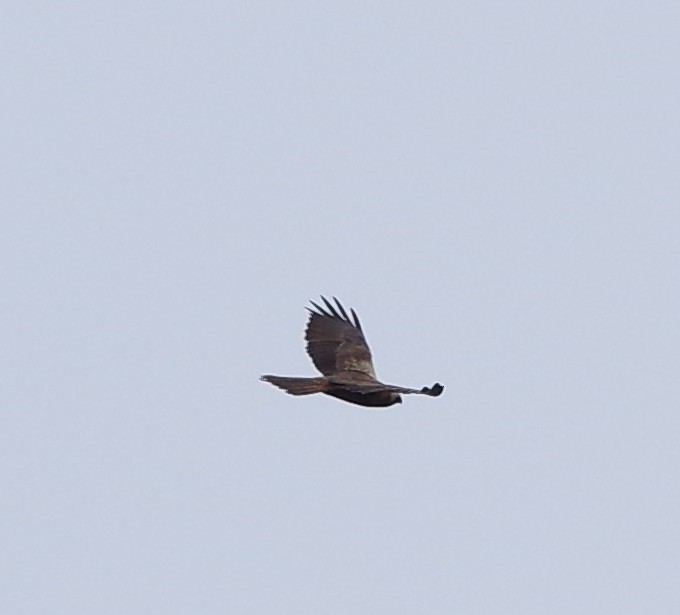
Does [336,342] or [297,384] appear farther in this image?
[336,342]

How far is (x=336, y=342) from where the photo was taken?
109 feet

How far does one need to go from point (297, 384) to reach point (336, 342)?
3316 mm

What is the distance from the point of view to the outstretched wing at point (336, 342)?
106 feet

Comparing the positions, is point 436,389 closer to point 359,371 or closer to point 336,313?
point 359,371

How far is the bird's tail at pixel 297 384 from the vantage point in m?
29.7

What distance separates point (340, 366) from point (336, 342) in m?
0.99

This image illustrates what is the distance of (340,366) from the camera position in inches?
1270

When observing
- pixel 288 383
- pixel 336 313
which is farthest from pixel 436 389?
pixel 336 313

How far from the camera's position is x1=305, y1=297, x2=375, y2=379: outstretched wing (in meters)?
32.3

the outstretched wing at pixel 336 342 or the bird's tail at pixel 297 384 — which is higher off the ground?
the outstretched wing at pixel 336 342

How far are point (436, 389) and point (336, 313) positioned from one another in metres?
7.61

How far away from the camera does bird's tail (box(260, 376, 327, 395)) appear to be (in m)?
29.7

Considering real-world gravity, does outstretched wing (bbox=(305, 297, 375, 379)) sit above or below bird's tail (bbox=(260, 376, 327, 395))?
above

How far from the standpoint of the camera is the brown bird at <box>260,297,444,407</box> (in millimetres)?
29812
